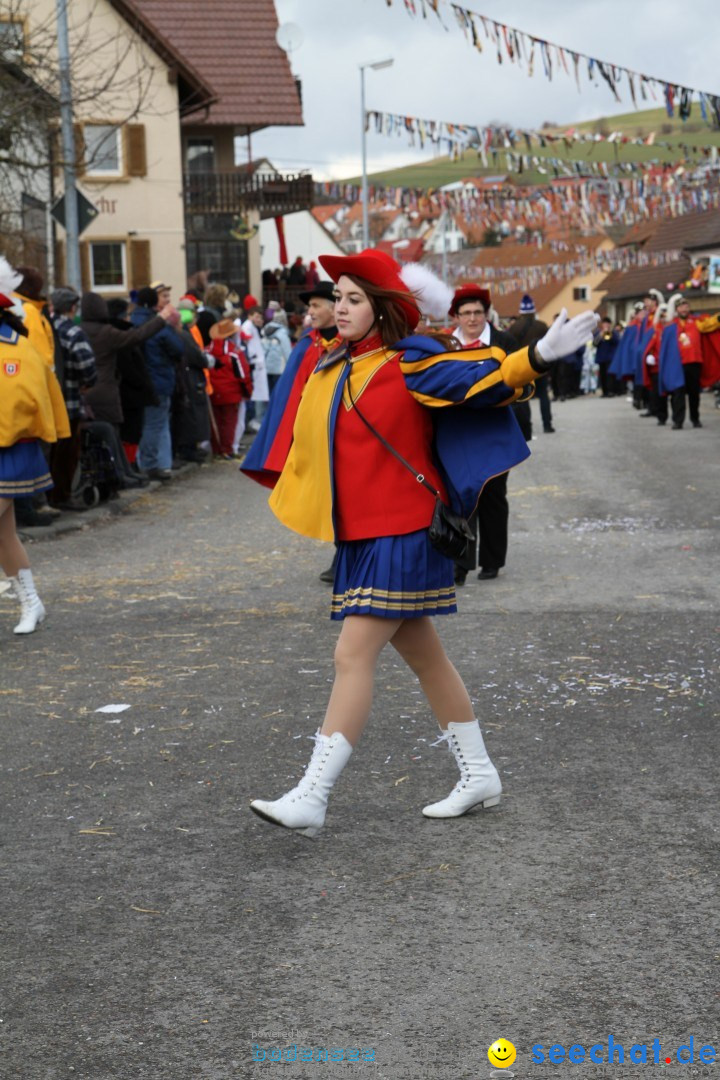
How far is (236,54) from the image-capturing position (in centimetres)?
4156

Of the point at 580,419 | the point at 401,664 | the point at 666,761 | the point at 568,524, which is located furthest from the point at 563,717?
the point at 580,419

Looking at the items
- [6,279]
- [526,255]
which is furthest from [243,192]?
[526,255]

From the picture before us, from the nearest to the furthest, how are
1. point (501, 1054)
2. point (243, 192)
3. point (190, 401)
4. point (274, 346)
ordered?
1. point (501, 1054)
2. point (190, 401)
3. point (274, 346)
4. point (243, 192)

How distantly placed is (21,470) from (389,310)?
12.7ft

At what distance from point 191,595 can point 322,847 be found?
4.98 m

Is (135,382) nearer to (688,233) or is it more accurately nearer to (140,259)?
(140,259)

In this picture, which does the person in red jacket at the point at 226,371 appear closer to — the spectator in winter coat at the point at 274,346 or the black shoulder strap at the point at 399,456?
the spectator in winter coat at the point at 274,346

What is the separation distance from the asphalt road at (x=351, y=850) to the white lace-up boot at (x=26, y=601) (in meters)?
0.13

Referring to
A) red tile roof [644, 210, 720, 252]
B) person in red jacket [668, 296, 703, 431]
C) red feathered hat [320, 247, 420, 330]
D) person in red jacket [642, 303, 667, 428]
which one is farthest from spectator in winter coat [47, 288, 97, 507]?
red tile roof [644, 210, 720, 252]

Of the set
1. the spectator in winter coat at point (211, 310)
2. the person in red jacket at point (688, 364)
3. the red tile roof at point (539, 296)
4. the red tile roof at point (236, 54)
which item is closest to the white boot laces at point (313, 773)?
the spectator in winter coat at point (211, 310)

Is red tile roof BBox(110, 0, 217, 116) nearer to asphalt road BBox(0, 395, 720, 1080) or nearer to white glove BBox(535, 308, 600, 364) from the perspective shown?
asphalt road BBox(0, 395, 720, 1080)

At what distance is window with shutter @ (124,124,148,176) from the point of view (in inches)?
1468

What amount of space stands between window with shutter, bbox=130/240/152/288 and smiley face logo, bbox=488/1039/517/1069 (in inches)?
1414

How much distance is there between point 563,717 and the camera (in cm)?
635
